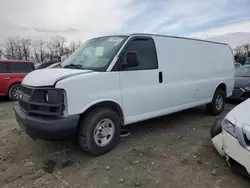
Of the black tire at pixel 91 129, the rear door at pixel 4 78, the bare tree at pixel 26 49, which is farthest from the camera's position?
the bare tree at pixel 26 49

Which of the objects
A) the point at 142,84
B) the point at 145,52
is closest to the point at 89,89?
the point at 142,84

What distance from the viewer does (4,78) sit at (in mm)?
9273

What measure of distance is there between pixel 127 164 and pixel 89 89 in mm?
1289

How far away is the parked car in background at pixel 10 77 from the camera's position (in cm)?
930

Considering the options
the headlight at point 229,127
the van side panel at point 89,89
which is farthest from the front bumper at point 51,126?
the headlight at point 229,127

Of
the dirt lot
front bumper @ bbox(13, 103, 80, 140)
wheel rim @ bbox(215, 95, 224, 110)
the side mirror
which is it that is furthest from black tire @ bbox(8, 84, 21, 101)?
wheel rim @ bbox(215, 95, 224, 110)

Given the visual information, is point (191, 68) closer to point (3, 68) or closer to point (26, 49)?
point (3, 68)

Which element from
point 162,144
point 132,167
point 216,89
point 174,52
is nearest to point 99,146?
point 132,167

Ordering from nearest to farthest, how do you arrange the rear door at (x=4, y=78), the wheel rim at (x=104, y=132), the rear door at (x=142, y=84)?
the wheel rim at (x=104, y=132) → the rear door at (x=142, y=84) → the rear door at (x=4, y=78)

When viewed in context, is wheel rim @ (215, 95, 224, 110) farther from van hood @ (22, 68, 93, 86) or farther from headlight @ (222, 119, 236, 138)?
van hood @ (22, 68, 93, 86)

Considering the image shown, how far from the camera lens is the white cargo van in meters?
3.19

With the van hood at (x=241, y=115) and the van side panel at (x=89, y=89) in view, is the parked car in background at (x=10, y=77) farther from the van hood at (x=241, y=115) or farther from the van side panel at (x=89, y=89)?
the van hood at (x=241, y=115)

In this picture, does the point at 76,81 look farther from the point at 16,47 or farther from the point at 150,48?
the point at 16,47

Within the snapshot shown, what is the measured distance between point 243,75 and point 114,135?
6.81 metres
